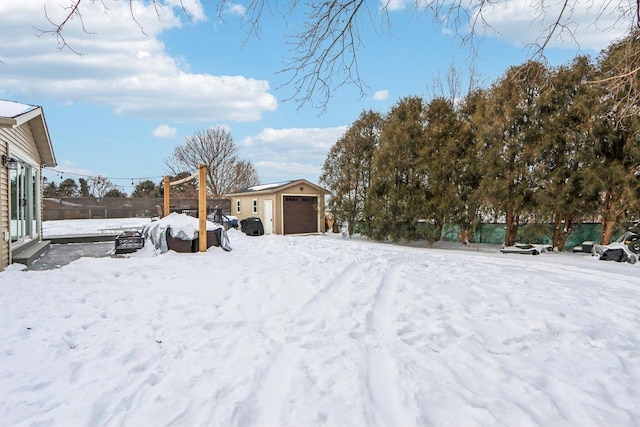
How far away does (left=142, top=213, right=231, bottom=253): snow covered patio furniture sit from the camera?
26.2 ft

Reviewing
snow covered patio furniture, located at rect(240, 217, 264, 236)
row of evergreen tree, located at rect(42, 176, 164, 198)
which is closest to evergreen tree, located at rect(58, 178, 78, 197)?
row of evergreen tree, located at rect(42, 176, 164, 198)

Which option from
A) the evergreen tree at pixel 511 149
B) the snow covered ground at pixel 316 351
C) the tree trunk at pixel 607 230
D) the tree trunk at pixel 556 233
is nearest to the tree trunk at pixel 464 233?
the evergreen tree at pixel 511 149

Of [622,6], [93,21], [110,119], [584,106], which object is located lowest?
[93,21]

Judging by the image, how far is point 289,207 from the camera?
16.1 metres

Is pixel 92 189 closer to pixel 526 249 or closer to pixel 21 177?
pixel 21 177

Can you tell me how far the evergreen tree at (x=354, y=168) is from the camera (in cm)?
1373

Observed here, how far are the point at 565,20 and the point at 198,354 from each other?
395cm

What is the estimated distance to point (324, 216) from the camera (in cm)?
1670

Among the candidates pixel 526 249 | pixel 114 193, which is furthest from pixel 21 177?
pixel 114 193

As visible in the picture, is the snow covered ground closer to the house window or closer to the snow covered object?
the house window

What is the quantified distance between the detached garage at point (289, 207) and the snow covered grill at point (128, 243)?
767 cm

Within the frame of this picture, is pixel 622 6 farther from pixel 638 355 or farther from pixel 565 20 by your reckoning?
pixel 638 355

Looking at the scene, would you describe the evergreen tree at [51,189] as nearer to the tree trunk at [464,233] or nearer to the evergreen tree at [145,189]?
the evergreen tree at [145,189]

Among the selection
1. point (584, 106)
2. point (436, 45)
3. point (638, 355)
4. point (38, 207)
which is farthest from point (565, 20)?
point (38, 207)
